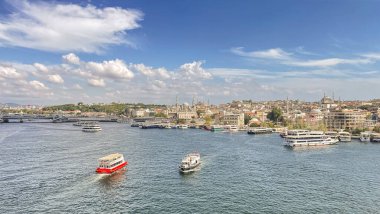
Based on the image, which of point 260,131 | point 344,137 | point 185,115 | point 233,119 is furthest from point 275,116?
point 185,115

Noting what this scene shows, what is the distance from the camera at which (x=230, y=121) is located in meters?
96.4

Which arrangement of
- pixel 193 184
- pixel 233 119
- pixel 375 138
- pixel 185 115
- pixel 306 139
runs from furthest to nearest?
pixel 185 115
pixel 233 119
pixel 375 138
pixel 306 139
pixel 193 184

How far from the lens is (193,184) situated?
83.3 ft

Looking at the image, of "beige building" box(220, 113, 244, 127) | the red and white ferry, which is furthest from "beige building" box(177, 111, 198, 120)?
the red and white ferry

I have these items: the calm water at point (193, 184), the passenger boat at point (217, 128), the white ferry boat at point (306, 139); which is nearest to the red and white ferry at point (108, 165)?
the calm water at point (193, 184)

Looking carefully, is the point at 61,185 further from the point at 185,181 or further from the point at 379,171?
the point at 379,171

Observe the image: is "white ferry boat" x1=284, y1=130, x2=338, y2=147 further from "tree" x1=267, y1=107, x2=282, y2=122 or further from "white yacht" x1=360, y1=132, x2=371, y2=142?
"tree" x1=267, y1=107, x2=282, y2=122

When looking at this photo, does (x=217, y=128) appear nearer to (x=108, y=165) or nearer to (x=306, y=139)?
(x=306, y=139)

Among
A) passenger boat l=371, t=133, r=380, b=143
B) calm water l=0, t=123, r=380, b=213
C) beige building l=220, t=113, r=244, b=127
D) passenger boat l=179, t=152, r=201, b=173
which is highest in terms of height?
beige building l=220, t=113, r=244, b=127

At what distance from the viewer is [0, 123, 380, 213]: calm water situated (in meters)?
20.3

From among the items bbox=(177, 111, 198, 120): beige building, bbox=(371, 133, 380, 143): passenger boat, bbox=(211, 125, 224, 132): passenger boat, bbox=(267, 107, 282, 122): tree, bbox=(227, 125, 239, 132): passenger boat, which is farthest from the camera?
bbox=(177, 111, 198, 120): beige building

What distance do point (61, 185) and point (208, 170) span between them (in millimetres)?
11832

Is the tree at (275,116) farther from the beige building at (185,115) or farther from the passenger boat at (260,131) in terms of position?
the beige building at (185,115)

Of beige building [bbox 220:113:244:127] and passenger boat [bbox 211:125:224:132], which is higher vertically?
beige building [bbox 220:113:244:127]
